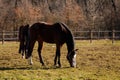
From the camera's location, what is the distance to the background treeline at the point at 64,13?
38.4 m

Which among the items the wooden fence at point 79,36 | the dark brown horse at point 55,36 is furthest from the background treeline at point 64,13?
the dark brown horse at point 55,36

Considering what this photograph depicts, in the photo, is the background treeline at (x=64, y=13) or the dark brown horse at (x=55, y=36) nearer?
the dark brown horse at (x=55, y=36)

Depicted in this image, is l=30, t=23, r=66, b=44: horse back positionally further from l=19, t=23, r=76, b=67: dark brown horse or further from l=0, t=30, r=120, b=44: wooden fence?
l=0, t=30, r=120, b=44: wooden fence

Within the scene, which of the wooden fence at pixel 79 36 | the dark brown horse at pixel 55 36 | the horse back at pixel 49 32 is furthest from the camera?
the wooden fence at pixel 79 36

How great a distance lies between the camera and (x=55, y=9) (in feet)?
150

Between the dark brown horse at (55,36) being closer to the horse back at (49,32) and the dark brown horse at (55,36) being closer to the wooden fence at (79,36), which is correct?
the horse back at (49,32)

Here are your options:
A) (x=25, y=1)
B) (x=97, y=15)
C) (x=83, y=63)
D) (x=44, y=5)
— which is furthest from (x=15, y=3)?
(x=83, y=63)

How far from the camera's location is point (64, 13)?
4238 centimetres

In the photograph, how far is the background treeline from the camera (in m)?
38.4

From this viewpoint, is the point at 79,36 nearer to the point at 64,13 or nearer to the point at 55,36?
the point at 64,13

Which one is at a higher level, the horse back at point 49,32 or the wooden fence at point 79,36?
the horse back at point 49,32

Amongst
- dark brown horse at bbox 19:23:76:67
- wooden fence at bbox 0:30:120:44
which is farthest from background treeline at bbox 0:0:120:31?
dark brown horse at bbox 19:23:76:67

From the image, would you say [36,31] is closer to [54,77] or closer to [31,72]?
[31,72]

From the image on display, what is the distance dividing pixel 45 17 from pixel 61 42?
93.4 feet
